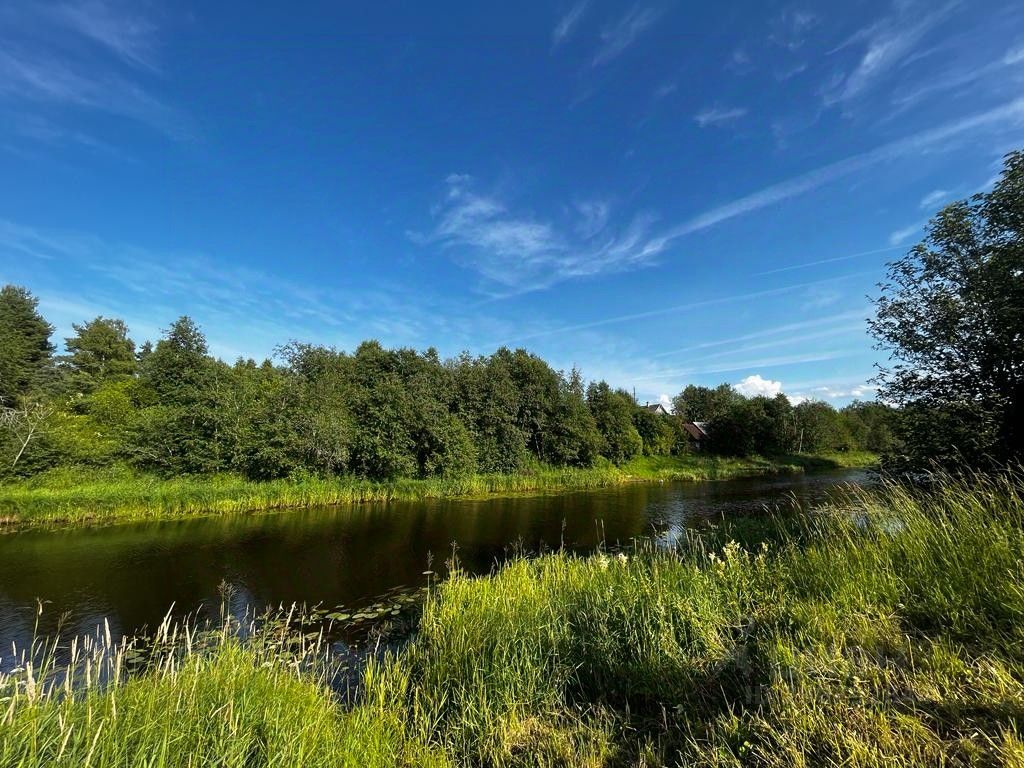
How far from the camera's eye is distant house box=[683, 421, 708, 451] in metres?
67.8

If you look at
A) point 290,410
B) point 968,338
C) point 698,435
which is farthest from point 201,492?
point 698,435

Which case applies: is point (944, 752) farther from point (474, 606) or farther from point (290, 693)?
point (474, 606)

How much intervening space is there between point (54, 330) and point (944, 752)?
7197 cm

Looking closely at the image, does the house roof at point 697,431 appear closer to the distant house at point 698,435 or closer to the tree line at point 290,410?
the distant house at point 698,435

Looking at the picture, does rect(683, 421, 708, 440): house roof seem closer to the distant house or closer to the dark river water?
the distant house

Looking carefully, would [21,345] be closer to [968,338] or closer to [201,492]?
[201,492]

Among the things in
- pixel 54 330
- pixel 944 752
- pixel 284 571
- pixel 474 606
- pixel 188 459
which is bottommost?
pixel 284 571

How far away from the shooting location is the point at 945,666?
350 centimetres

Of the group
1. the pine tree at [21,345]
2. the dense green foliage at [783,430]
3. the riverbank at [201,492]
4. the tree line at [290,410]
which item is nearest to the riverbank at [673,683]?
the tree line at [290,410]

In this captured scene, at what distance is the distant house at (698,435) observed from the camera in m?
67.8

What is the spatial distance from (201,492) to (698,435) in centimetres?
6698

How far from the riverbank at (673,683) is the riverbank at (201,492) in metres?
20.1

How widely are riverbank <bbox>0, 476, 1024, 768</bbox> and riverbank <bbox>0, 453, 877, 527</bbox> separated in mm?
20137

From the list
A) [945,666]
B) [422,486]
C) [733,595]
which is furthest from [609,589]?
[422,486]
